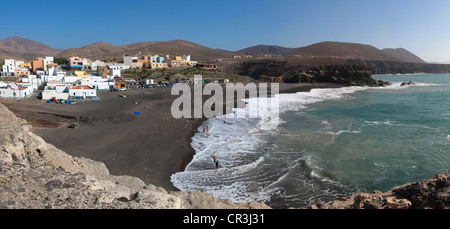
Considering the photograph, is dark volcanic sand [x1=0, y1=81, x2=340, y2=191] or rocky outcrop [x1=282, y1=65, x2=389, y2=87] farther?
rocky outcrop [x1=282, y1=65, x2=389, y2=87]

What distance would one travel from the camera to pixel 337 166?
41.5 ft

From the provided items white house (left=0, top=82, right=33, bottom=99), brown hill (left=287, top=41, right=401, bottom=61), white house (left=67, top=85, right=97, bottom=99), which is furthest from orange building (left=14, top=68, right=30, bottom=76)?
brown hill (left=287, top=41, right=401, bottom=61)

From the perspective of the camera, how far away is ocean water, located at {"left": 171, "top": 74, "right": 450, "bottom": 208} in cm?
1041

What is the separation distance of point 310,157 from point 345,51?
563ft

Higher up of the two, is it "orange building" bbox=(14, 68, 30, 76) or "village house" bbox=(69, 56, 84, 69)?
"village house" bbox=(69, 56, 84, 69)

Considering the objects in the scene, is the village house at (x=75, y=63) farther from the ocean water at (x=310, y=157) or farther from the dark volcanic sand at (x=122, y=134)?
the ocean water at (x=310, y=157)

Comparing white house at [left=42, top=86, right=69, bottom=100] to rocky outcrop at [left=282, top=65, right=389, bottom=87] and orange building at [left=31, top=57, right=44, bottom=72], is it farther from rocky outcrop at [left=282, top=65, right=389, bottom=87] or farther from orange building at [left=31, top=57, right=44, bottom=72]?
rocky outcrop at [left=282, top=65, right=389, bottom=87]

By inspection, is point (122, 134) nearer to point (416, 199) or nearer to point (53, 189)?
point (53, 189)

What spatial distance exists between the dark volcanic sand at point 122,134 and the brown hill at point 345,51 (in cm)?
14483

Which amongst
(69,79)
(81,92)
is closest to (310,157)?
(81,92)

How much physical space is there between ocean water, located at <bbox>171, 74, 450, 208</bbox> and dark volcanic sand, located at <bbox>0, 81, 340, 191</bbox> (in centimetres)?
111

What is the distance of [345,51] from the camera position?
162500mm
